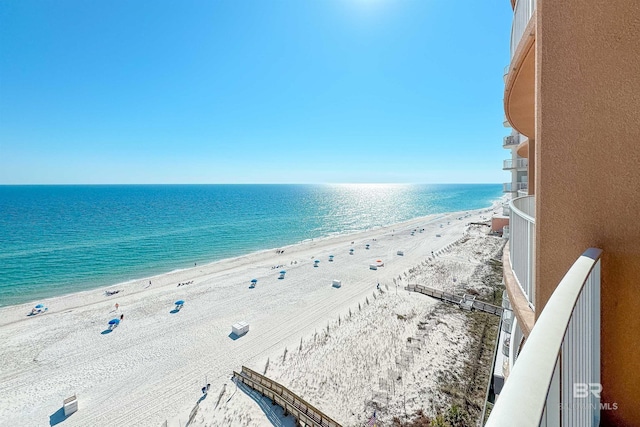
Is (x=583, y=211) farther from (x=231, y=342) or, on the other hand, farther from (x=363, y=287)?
(x=363, y=287)

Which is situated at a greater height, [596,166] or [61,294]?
[596,166]

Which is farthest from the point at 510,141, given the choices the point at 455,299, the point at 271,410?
the point at 271,410

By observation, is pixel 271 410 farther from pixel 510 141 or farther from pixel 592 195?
pixel 510 141

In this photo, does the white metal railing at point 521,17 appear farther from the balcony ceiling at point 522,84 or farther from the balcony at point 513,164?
the balcony at point 513,164

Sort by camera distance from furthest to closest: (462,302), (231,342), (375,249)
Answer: (375,249)
(462,302)
(231,342)

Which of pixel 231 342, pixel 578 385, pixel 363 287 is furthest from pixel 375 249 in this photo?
pixel 578 385
